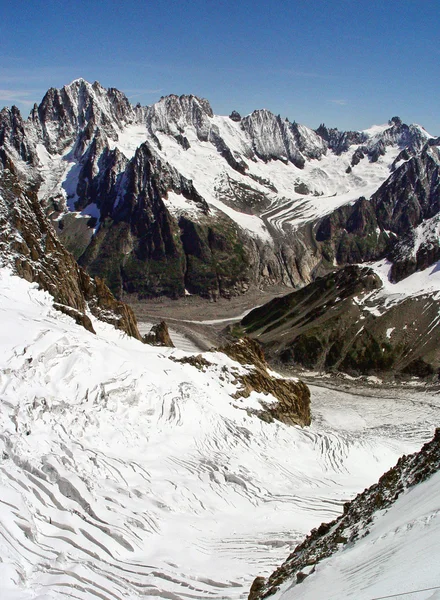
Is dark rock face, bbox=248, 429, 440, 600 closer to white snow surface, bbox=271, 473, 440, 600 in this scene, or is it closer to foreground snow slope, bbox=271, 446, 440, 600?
foreground snow slope, bbox=271, 446, 440, 600

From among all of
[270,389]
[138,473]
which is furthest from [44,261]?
[138,473]

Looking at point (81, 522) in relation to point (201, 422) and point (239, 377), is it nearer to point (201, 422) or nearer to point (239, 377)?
point (201, 422)

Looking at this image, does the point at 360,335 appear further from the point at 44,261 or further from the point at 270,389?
the point at 44,261

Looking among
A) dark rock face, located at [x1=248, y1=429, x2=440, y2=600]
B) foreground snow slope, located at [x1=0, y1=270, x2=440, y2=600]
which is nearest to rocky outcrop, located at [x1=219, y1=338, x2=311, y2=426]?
foreground snow slope, located at [x1=0, y1=270, x2=440, y2=600]

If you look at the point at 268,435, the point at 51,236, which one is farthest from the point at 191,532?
the point at 51,236

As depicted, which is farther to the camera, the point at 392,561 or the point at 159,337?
the point at 159,337

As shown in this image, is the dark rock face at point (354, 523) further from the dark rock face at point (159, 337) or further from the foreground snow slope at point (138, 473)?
the dark rock face at point (159, 337)
